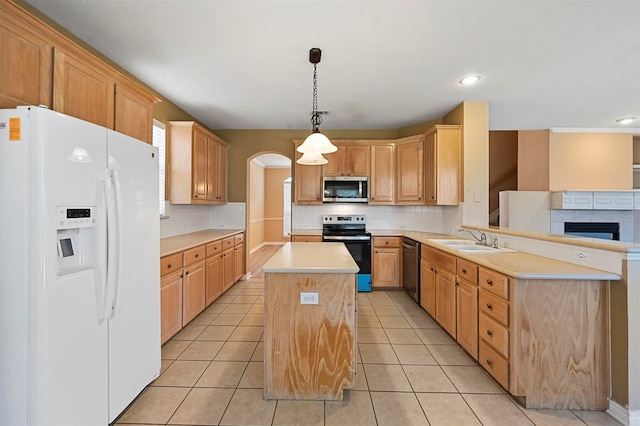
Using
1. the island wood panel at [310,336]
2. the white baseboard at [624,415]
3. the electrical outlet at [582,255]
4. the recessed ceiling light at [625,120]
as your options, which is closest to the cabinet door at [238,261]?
the island wood panel at [310,336]

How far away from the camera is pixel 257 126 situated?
472 cm

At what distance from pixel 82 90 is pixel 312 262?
192 cm

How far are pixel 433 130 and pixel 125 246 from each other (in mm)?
3787

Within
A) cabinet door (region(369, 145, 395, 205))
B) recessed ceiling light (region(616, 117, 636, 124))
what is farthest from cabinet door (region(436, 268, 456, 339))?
recessed ceiling light (region(616, 117, 636, 124))

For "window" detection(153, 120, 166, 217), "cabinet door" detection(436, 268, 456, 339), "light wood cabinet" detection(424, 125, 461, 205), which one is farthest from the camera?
"light wood cabinet" detection(424, 125, 461, 205)

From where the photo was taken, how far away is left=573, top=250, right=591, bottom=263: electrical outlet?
191 centimetres

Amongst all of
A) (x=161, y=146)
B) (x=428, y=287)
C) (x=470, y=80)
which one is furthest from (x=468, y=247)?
(x=161, y=146)

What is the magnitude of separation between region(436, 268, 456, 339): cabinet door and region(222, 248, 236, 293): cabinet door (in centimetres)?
282

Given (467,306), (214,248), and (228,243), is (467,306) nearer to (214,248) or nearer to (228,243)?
(214,248)

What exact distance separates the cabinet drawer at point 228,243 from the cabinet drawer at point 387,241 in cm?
221

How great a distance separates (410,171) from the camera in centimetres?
435

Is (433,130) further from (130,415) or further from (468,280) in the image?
(130,415)

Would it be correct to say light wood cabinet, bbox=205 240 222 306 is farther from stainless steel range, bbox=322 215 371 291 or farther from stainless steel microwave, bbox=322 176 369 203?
stainless steel microwave, bbox=322 176 369 203

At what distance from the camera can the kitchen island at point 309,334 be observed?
6.05 ft
